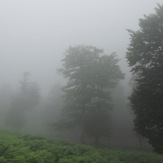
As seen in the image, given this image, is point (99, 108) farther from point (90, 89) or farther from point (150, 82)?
point (150, 82)

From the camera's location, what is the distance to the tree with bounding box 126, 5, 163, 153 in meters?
9.30

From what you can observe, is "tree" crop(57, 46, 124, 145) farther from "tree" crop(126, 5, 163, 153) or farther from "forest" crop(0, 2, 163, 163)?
"tree" crop(126, 5, 163, 153)

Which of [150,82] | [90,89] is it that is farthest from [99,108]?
[150,82]

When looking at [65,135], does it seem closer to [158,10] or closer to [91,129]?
[91,129]

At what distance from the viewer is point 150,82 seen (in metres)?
10.1

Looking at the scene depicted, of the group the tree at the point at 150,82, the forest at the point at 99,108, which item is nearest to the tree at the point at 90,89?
the forest at the point at 99,108

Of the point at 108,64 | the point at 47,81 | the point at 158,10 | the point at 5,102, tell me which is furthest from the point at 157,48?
the point at 47,81

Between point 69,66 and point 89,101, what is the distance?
16.7 feet

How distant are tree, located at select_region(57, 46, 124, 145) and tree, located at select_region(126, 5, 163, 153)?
22.3 ft

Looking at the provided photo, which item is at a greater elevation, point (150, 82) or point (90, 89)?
point (90, 89)

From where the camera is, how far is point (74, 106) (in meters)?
18.6

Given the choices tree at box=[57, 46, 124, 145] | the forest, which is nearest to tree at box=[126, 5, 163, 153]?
the forest

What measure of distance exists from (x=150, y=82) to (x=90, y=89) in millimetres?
9017

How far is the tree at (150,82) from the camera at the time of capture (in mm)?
9305
